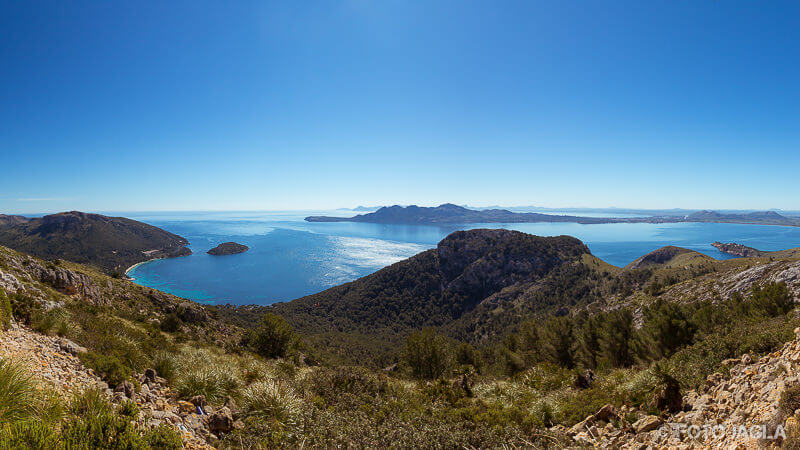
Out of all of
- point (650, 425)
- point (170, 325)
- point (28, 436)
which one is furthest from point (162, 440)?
point (170, 325)

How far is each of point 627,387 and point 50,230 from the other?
22532 cm

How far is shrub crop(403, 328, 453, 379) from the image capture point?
49.8 feet

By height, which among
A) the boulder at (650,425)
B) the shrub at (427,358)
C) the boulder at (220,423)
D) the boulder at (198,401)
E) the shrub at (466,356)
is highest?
the boulder at (198,401)

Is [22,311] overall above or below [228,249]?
above

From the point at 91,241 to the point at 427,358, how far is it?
195730mm

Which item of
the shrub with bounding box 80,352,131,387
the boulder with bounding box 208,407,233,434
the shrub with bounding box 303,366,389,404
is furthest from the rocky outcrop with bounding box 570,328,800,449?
the shrub with bounding box 80,352,131,387

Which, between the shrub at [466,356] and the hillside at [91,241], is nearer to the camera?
the shrub at [466,356]

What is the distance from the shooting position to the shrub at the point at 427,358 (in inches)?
597

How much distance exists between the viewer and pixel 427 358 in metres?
15.3

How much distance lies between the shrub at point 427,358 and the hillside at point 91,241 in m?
152

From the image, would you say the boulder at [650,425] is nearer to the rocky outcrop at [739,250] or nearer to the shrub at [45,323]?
the shrub at [45,323]

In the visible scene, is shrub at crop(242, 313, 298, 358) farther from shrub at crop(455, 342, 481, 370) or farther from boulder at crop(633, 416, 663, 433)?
boulder at crop(633, 416, 663, 433)

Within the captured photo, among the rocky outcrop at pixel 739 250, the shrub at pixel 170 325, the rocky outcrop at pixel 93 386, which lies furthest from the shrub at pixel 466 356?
Answer: the rocky outcrop at pixel 739 250

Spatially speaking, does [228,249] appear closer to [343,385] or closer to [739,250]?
[343,385]
